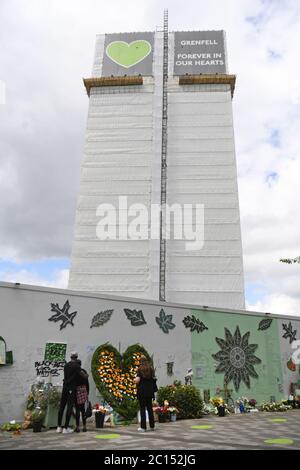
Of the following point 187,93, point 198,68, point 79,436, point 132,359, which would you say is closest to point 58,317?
point 132,359

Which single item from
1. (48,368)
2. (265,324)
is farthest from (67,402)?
(265,324)

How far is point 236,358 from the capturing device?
16.0 meters

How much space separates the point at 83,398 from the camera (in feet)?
33.0

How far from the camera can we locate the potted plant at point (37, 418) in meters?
10.1

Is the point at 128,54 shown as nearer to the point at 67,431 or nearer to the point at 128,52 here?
the point at 128,52

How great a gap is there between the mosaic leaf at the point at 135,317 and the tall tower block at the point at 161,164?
68.4 ft

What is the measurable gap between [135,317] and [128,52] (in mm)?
37963

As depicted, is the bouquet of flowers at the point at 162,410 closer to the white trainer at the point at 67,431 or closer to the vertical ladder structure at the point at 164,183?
the white trainer at the point at 67,431

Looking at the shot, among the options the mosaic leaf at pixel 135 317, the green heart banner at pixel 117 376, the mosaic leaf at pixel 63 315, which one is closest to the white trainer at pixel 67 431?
the green heart banner at pixel 117 376

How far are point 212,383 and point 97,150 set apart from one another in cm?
2939
